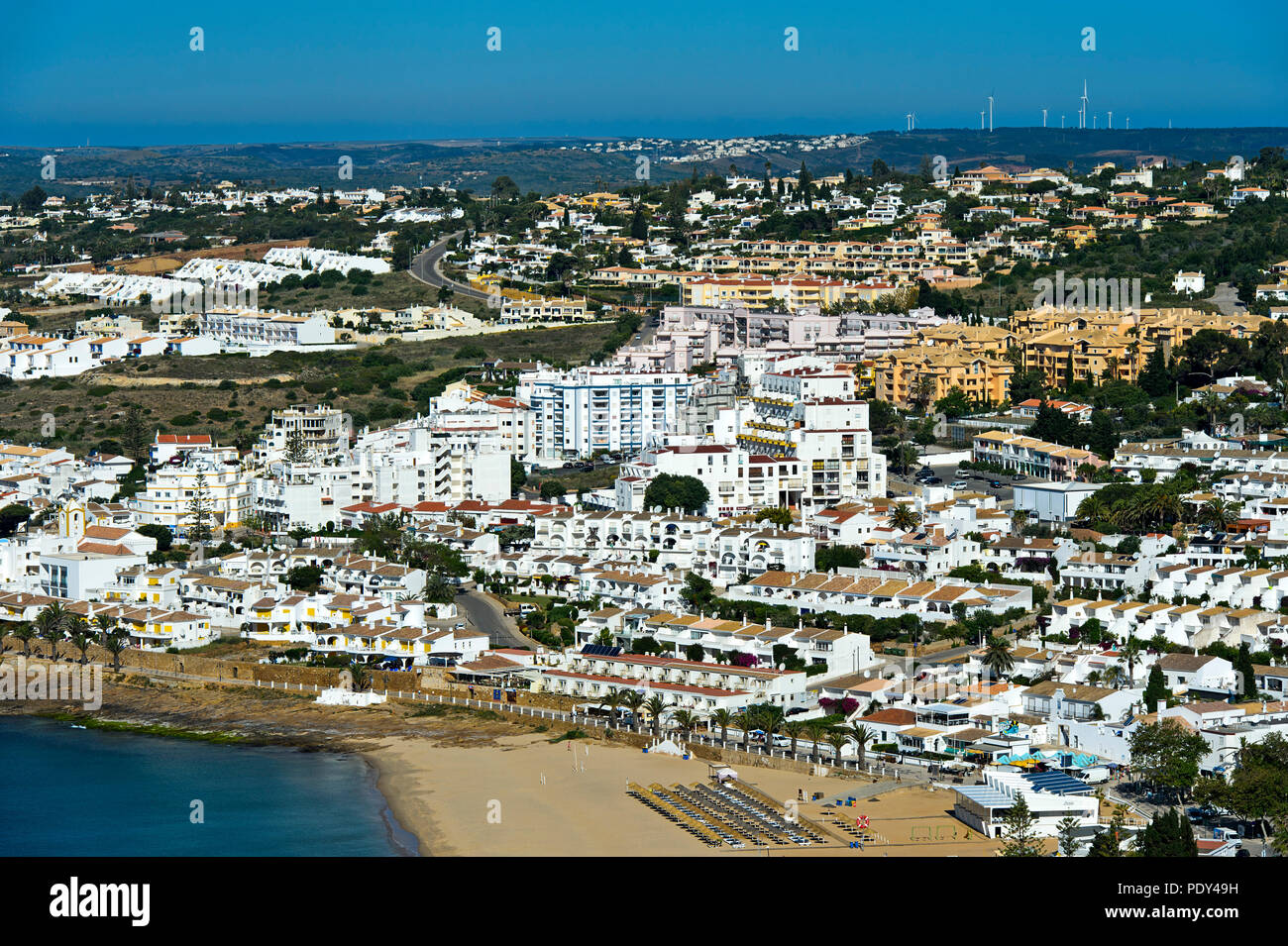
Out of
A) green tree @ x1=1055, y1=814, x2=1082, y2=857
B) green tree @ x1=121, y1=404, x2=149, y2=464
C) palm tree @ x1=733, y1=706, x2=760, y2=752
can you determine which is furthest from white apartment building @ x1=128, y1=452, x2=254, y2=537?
green tree @ x1=1055, y1=814, x2=1082, y2=857

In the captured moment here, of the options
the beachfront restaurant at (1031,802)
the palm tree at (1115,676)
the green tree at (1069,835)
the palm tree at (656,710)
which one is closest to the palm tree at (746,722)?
the palm tree at (656,710)

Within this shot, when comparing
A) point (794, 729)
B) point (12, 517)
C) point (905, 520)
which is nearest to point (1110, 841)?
point (794, 729)

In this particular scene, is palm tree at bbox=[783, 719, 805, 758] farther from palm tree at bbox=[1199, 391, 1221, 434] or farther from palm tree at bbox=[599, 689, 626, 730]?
palm tree at bbox=[1199, 391, 1221, 434]

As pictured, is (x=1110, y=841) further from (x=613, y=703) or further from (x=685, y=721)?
(x=613, y=703)

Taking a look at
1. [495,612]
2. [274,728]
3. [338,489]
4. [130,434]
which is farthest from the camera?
[130,434]
